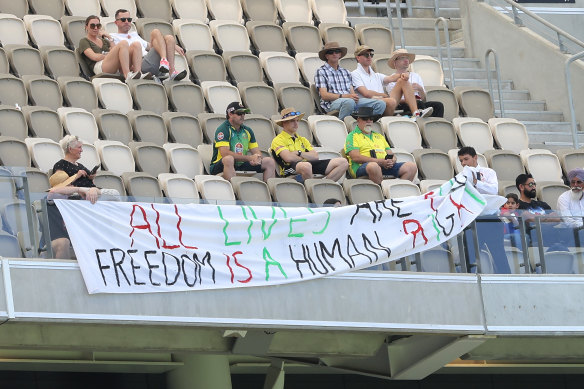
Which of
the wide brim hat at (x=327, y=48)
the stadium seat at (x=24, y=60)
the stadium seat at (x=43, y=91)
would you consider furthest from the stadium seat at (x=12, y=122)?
the wide brim hat at (x=327, y=48)

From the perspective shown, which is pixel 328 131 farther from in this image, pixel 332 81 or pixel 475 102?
pixel 475 102

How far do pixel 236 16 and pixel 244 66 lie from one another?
142cm

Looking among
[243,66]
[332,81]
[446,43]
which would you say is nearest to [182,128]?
[243,66]

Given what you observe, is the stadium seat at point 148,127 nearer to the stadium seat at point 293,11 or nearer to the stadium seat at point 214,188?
the stadium seat at point 214,188

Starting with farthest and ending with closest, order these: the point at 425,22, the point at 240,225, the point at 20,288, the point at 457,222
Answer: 1. the point at 425,22
2. the point at 457,222
3. the point at 240,225
4. the point at 20,288

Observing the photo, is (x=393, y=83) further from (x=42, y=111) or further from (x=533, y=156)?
(x=42, y=111)

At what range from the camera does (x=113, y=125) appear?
16.0m

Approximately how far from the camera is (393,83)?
18172 millimetres

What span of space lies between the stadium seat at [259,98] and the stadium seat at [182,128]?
1.11 meters

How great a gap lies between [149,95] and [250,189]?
2281 mm

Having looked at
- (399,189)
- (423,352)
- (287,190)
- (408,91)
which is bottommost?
(423,352)

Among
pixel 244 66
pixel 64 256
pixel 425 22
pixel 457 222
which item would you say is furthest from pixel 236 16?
pixel 64 256

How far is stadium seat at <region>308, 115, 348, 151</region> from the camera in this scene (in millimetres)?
17078

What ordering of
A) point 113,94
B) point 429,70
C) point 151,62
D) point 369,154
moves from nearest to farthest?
point 369,154
point 113,94
point 151,62
point 429,70
